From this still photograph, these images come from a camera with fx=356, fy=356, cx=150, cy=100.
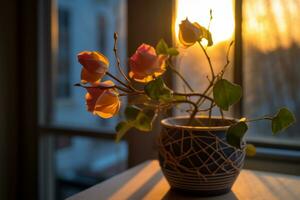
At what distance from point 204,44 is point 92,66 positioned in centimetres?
51

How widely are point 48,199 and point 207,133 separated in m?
1.10

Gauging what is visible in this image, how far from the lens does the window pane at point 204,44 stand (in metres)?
1.10

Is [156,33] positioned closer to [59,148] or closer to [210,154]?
[210,154]

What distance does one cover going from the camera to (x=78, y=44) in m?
2.22

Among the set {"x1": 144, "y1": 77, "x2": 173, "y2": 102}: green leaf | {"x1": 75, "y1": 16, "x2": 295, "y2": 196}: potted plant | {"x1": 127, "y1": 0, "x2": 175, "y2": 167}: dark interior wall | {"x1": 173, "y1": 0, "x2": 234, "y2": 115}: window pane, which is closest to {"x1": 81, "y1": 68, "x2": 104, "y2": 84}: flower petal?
{"x1": 75, "y1": 16, "x2": 295, "y2": 196}: potted plant

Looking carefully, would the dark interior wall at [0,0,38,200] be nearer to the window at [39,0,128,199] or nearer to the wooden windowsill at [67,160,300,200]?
the window at [39,0,128,199]

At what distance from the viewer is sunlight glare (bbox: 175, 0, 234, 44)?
1.08 m

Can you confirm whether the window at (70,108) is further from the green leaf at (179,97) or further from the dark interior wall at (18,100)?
the green leaf at (179,97)

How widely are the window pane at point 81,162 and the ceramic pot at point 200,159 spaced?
683 millimetres

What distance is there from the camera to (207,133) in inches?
30.6

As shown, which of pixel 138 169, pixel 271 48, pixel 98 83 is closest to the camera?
pixel 98 83

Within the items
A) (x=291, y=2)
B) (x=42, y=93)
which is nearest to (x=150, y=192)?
(x=291, y=2)

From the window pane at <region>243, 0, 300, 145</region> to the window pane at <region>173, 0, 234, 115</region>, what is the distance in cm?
7

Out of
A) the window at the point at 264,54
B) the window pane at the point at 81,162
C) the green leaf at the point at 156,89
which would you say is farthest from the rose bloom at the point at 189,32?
the window pane at the point at 81,162
